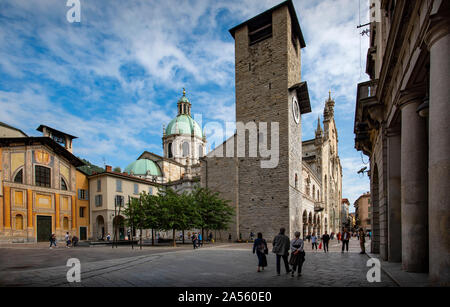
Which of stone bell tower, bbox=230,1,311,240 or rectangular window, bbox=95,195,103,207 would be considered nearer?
stone bell tower, bbox=230,1,311,240

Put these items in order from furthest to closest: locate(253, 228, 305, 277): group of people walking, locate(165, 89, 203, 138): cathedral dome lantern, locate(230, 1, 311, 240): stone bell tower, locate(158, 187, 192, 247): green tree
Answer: locate(165, 89, 203, 138): cathedral dome lantern
locate(230, 1, 311, 240): stone bell tower
locate(158, 187, 192, 247): green tree
locate(253, 228, 305, 277): group of people walking

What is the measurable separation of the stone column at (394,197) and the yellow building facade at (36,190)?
108 ft

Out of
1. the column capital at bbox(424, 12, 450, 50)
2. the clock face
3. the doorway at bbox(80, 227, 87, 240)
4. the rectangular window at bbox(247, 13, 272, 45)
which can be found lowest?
the doorway at bbox(80, 227, 87, 240)

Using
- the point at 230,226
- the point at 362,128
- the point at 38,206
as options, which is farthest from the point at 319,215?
the point at 38,206

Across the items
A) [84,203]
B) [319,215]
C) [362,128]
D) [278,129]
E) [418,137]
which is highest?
[278,129]

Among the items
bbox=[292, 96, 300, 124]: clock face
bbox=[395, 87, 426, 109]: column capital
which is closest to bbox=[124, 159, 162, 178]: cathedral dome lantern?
bbox=[292, 96, 300, 124]: clock face

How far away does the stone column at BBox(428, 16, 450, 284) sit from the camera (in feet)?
17.2

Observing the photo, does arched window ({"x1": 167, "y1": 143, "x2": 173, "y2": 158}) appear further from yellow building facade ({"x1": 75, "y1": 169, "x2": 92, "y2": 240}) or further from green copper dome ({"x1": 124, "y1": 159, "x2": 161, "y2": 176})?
yellow building facade ({"x1": 75, "y1": 169, "x2": 92, "y2": 240})
